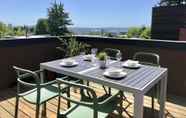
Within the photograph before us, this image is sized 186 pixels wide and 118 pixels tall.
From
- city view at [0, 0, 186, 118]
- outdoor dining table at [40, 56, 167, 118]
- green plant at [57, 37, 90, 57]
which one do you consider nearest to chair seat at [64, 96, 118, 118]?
city view at [0, 0, 186, 118]

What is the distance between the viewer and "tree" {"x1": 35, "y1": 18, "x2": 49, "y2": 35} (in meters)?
27.0

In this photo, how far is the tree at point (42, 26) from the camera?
88.6 ft

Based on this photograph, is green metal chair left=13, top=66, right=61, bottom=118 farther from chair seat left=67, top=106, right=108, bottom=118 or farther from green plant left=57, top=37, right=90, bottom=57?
green plant left=57, top=37, right=90, bottom=57

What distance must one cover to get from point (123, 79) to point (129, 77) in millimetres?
101

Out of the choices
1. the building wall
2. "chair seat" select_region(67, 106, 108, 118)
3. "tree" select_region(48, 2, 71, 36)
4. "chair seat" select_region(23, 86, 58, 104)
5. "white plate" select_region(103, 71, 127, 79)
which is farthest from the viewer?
"tree" select_region(48, 2, 71, 36)

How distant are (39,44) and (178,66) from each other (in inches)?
105

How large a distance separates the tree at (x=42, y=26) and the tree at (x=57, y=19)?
5.19ft

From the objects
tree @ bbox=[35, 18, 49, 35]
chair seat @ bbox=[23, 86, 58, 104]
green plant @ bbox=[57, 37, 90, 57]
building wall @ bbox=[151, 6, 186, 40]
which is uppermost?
Answer: tree @ bbox=[35, 18, 49, 35]

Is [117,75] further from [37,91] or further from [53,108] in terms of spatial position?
[53,108]

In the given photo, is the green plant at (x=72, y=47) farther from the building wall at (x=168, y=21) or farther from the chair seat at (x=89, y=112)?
the building wall at (x=168, y=21)

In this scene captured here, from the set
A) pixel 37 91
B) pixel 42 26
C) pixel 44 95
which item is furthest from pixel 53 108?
pixel 42 26

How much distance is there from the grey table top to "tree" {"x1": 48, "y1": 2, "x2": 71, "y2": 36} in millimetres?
22256

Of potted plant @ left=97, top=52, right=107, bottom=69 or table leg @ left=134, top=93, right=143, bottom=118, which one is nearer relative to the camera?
table leg @ left=134, top=93, right=143, bottom=118

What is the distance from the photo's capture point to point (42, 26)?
91.0 ft
